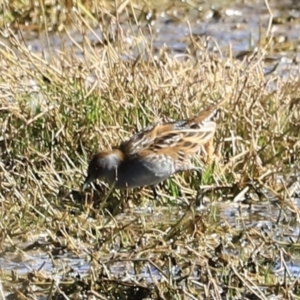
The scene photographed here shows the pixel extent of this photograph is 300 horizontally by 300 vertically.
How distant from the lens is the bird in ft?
21.2

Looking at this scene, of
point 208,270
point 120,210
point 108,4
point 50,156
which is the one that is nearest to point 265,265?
point 208,270

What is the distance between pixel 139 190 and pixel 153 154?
200mm

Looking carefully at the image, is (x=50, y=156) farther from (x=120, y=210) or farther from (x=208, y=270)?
(x=208, y=270)

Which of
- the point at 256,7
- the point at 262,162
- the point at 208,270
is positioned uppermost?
the point at 208,270

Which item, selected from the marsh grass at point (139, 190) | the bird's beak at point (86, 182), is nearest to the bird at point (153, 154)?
the bird's beak at point (86, 182)

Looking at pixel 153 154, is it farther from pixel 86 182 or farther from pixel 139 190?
pixel 86 182

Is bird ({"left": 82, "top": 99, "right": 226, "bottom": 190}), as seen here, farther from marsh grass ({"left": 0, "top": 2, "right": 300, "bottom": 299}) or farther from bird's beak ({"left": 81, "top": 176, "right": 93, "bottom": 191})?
marsh grass ({"left": 0, "top": 2, "right": 300, "bottom": 299})

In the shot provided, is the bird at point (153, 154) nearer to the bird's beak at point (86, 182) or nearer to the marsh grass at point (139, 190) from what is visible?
the bird's beak at point (86, 182)

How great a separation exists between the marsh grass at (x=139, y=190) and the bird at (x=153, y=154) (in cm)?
13

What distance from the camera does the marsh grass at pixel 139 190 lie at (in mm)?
5324

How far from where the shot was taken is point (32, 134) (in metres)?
7.02

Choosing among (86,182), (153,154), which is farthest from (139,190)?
(86,182)

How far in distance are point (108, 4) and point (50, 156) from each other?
4.19 m

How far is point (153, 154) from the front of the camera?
21.7 feet
